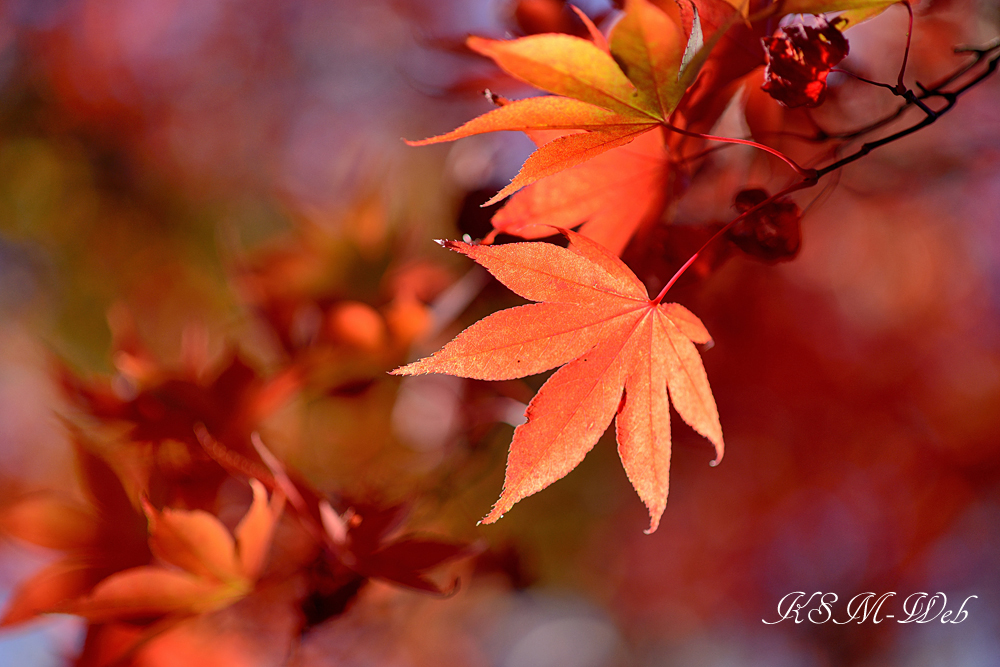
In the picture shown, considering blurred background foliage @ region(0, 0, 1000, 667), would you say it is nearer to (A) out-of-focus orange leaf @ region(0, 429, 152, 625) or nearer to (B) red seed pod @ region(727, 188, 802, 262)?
(A) out-of-focus orange leaf @ region(0, 429, 152, 625)

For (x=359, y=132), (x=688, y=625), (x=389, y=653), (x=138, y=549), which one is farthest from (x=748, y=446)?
(x=359, y=132)

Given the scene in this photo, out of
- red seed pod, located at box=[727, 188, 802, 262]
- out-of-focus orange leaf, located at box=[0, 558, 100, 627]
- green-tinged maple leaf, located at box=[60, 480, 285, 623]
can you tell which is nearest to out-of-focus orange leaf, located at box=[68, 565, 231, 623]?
green-tinged maple leaf, located at box=[60, 480, 285, 623]

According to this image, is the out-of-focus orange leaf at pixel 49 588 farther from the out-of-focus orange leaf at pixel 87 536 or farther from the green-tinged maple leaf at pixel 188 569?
the green-tinged maple leaf at pixel 188 569

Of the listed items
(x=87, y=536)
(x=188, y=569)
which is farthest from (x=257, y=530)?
(x=87, y=536)

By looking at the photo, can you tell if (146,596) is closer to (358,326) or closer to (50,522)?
(50,522)

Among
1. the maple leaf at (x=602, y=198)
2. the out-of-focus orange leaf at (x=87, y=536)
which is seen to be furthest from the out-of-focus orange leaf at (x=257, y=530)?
the maple leaf at (x=602, y=198)

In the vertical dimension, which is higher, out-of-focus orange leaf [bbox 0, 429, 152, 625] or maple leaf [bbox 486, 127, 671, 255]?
maple leaf [bbox 486, 127, 671, 255]

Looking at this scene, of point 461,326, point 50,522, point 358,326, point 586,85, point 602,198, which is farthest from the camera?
point 461,326
